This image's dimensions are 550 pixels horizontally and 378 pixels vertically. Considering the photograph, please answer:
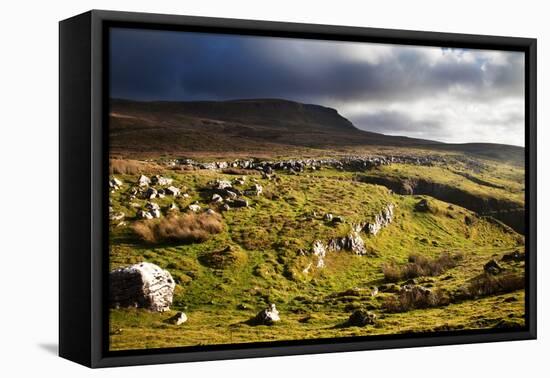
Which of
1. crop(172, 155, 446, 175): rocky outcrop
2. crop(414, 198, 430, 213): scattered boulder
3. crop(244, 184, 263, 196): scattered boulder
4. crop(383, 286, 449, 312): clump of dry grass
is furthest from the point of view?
crop(414, 198, 430, 213): scattered boulder

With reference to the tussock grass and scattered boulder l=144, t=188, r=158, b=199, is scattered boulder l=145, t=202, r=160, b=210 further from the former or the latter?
the tussock grass

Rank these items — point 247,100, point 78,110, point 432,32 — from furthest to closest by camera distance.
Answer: point 432,32
point 247,100
point 78,110

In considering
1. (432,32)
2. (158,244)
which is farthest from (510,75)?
(158,244)

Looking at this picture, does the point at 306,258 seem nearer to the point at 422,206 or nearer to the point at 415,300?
the point at 415,300

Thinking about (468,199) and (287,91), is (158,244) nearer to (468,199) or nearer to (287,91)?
(287,91)

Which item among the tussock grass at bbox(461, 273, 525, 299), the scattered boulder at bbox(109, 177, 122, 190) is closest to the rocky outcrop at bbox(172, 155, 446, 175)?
the scattered boulder at bbox(109, 177, 122, 190)
